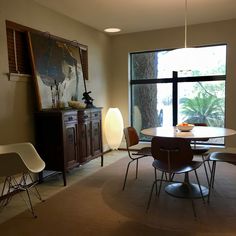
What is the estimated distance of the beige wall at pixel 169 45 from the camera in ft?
15.5

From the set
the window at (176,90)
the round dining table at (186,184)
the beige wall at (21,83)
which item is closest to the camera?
the round dining table at (186,184)

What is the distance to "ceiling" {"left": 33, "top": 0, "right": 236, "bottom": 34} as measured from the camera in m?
3.66

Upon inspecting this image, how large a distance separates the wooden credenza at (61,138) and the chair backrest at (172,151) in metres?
1.37

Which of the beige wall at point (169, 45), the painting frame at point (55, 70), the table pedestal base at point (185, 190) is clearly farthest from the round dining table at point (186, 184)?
the beige wall at point (169, 45)

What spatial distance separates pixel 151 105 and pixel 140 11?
2099 millimetres

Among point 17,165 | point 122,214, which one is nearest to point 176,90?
point 122,214

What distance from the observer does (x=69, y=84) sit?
413cm

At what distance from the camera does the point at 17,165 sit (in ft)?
8.13

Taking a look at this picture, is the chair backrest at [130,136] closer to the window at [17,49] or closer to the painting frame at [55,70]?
the painting frame at [55,70]

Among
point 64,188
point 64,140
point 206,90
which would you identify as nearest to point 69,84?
point 64,140

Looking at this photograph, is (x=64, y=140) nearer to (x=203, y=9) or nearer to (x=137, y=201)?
(x=137, y=201)

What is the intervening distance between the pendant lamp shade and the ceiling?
5.40 ft

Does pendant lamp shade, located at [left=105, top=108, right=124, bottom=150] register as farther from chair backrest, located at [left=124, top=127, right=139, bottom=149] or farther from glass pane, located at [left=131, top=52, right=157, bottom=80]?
chair backrest, located at [left=124, top=127, right=139, bottom=149]

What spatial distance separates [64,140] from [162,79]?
9.03 ft
